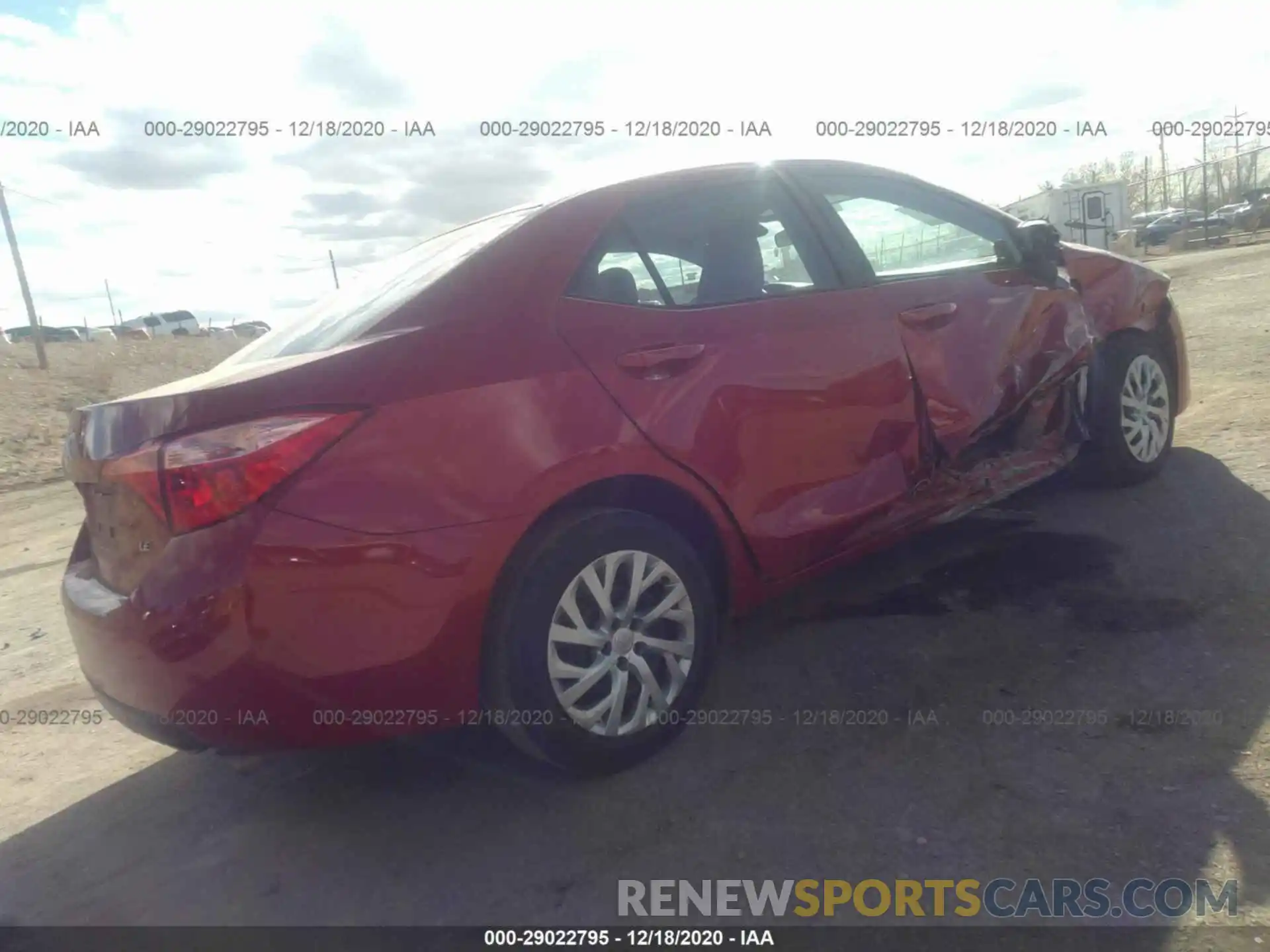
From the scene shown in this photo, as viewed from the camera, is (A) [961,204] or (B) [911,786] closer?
(B) [911,786]

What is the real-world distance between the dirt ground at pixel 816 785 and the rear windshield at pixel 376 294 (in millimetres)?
1327

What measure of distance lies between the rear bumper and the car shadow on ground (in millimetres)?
400

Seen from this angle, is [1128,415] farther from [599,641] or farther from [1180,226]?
[1180,226]

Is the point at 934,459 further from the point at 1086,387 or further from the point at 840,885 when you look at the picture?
the point at 840,885

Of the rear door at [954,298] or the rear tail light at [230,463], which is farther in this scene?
the rear door at [954,298]

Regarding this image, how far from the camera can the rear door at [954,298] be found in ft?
12.2

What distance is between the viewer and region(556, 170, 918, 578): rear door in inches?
117

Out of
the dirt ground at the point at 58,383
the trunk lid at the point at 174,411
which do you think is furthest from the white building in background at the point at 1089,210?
the trunk lid at the point at 174,411

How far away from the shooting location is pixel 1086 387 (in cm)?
468

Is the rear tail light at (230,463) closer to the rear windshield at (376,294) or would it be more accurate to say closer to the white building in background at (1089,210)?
the rear windshield at (376,294)

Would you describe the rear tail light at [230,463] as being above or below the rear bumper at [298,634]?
above

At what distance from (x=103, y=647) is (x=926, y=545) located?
3.35 meters

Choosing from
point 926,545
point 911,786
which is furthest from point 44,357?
point 911,786

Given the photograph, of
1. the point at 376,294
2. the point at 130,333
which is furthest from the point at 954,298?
the point at 130,333
